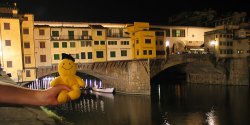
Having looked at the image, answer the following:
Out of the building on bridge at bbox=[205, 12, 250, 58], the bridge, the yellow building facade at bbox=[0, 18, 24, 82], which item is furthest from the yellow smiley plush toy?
the building on bridge at bbox=[205, 12, 250, 58]

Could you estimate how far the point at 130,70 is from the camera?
48.8m

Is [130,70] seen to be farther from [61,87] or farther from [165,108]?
[61,87]

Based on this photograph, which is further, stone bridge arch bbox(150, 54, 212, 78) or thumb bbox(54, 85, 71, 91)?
stone bridge arch bbox(150, 54, 212, 78)

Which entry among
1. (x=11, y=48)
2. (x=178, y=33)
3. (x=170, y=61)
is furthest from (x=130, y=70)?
(x=11, y=48)

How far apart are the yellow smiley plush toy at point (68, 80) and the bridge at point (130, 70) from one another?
41964 mm

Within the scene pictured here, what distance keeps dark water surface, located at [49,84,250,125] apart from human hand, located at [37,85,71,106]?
1126 inches

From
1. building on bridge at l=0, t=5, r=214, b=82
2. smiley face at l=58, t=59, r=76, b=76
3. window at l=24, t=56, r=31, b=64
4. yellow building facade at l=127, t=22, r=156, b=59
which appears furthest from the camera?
yellow building facade at l=127, t=22, r=156, b=59

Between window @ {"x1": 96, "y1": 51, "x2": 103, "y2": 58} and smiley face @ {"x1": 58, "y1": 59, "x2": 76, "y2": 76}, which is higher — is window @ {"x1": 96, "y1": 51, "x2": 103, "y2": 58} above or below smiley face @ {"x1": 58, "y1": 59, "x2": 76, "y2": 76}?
above

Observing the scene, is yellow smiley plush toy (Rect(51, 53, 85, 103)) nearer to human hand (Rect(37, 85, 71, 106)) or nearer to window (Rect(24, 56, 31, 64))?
human hand (Rect(37, 85, 71, 106))

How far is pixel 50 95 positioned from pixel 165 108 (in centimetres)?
3795

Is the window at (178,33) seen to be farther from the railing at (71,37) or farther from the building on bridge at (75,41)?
the railing at (71,37)

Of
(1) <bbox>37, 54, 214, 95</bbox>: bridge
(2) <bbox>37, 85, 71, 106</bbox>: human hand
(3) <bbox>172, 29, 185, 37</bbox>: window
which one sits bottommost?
(1) <bbox>37, 54, 214, 95</bbox>: bridge

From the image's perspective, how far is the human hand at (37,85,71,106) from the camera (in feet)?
12.2

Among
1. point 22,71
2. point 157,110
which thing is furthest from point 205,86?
point 22,71
